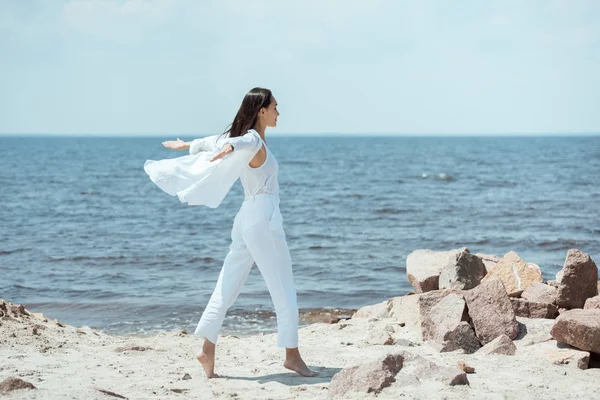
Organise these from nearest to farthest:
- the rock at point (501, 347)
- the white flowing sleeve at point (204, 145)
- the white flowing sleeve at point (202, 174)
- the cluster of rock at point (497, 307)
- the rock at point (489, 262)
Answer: the white flowing sleeve at point (202, 174), the white flowing sleeve at point (204, 145), the cluster of rock at point (497, 307), the rock at point (501, 347), the rock at point (489, 262)

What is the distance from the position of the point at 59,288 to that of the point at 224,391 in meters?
7.56

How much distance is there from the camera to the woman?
5.35 m

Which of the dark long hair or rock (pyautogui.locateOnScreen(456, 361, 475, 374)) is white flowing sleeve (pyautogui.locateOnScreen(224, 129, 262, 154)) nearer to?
the dark long hair

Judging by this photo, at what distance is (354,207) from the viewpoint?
25812mm

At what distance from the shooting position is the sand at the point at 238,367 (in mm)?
4996

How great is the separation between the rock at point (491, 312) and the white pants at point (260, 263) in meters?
1.80

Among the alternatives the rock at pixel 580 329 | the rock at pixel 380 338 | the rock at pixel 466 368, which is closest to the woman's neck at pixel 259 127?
the rock at pixel 466 368

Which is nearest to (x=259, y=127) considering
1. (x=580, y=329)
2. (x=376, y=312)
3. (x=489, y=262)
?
(x=580, y=329)

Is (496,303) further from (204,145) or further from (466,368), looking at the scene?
(204,145)

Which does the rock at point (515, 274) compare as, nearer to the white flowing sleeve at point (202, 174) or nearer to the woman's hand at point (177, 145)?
the white flowing sleeve at point (202, 174)

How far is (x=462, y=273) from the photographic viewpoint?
762 centimetres

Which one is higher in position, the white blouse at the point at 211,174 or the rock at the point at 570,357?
the white blouse at the point at 211,174

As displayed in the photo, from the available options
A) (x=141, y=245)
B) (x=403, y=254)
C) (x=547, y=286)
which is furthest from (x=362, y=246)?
(x=547, y=286)

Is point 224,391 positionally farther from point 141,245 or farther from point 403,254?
point 141,245
